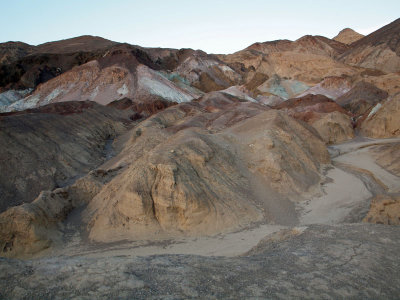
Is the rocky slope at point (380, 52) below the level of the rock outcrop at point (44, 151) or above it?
above

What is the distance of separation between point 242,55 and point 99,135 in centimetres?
6443

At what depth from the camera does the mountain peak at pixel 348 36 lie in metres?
105

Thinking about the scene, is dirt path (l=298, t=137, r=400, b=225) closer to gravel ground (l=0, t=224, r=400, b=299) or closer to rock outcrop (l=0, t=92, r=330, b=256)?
rock outcrop (l=0, t=92, r=330, b=256)

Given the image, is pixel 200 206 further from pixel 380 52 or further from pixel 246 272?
pixel 380 52

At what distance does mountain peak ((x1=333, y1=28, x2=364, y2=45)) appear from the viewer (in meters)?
105

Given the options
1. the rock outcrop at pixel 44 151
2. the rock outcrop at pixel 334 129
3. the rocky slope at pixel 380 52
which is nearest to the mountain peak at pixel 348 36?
the rocky slope at pixel 380 52

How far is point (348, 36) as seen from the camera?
10619cm

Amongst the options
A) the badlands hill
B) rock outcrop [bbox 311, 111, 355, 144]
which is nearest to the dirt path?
the badlands hill

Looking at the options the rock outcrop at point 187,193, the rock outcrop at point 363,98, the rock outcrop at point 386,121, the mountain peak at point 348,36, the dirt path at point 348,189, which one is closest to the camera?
the rock outcrop at point 187,193

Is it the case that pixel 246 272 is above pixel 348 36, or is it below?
below

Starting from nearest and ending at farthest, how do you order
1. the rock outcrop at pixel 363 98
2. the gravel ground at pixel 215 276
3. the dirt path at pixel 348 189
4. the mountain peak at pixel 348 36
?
the gravel ground at pixel 215 276 → the dirt path at pixel 348 189 → the rock outcrop at pixel 363 98 → the mountain peak at pixel 348 36

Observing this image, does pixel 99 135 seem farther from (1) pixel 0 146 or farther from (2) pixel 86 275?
(2) pixel 86 275

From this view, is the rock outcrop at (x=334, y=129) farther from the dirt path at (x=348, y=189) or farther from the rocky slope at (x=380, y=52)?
the rocky slope at (x=380, y=52)

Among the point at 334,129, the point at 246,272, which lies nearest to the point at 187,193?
the point at 246,272
